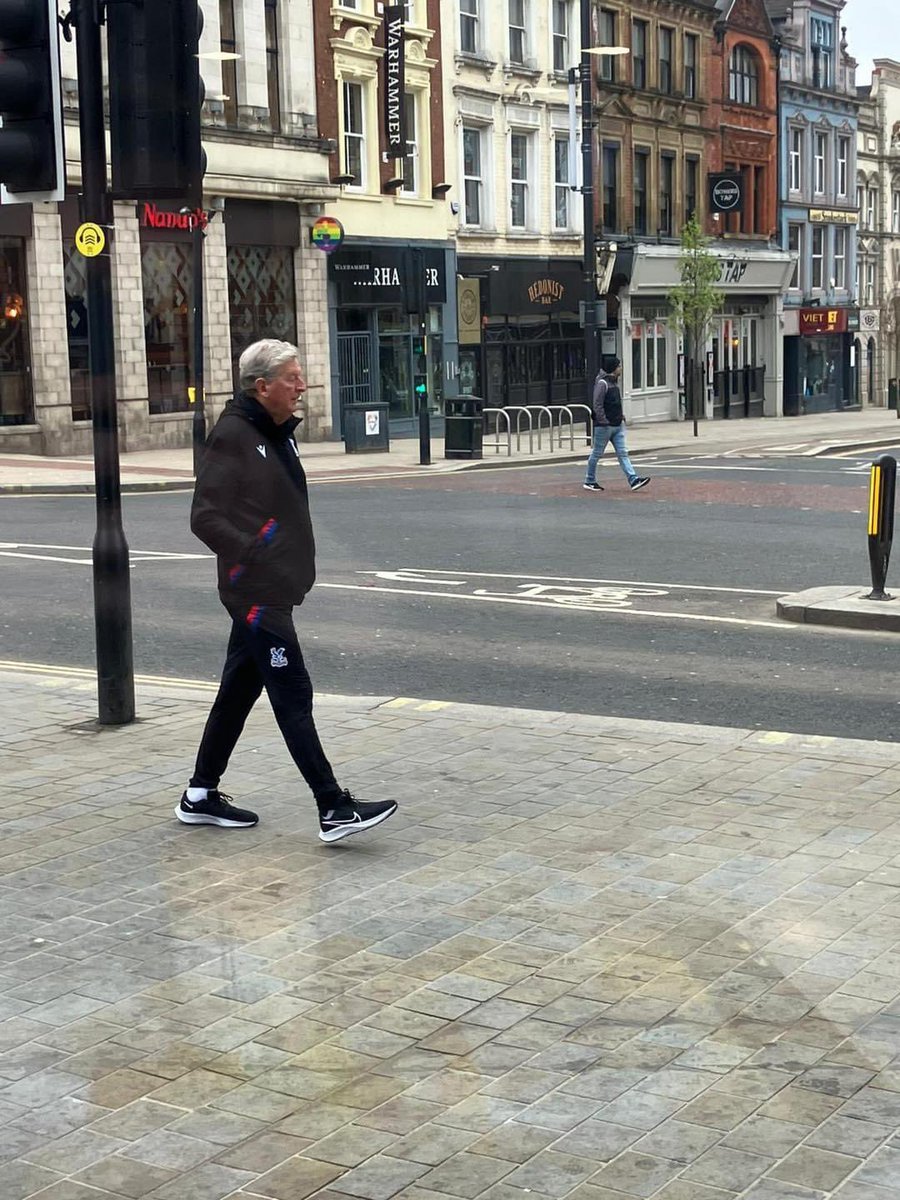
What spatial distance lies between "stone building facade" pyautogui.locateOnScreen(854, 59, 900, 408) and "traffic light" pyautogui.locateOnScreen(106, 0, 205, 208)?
2312 inches

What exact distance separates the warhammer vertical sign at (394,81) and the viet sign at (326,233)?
127 inches

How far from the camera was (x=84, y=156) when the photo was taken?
Result: 315 inches

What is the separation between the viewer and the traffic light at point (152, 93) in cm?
764

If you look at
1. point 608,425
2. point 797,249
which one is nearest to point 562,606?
point 608,425

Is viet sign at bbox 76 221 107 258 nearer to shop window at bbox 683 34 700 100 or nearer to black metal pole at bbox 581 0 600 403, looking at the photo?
black metal pole at bbox 581 0 600 403

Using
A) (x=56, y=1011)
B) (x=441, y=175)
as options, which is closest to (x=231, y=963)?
(x=56, y=1011)

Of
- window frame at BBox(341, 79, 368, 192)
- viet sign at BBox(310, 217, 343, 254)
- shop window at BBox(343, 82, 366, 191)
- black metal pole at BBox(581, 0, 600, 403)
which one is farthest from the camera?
shop window at BBox(343, 82, 366, 191)

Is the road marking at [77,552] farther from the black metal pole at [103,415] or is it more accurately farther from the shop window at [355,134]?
the shop window at [355,134]

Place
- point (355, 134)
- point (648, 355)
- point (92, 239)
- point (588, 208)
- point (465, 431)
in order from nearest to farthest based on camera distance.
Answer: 1. point (92, 239)
2. point (465, 431)
3. point (588, 208)
4. point (355, 134)
5. point (648, 355)

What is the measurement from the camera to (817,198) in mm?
60500

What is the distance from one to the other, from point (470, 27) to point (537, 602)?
32.3 metres

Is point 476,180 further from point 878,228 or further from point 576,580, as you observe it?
point 576,580

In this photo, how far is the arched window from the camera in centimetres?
5522

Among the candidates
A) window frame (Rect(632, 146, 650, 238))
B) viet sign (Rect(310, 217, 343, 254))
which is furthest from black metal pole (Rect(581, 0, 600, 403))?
window frame (Rect(632, 146, 650, 238))
